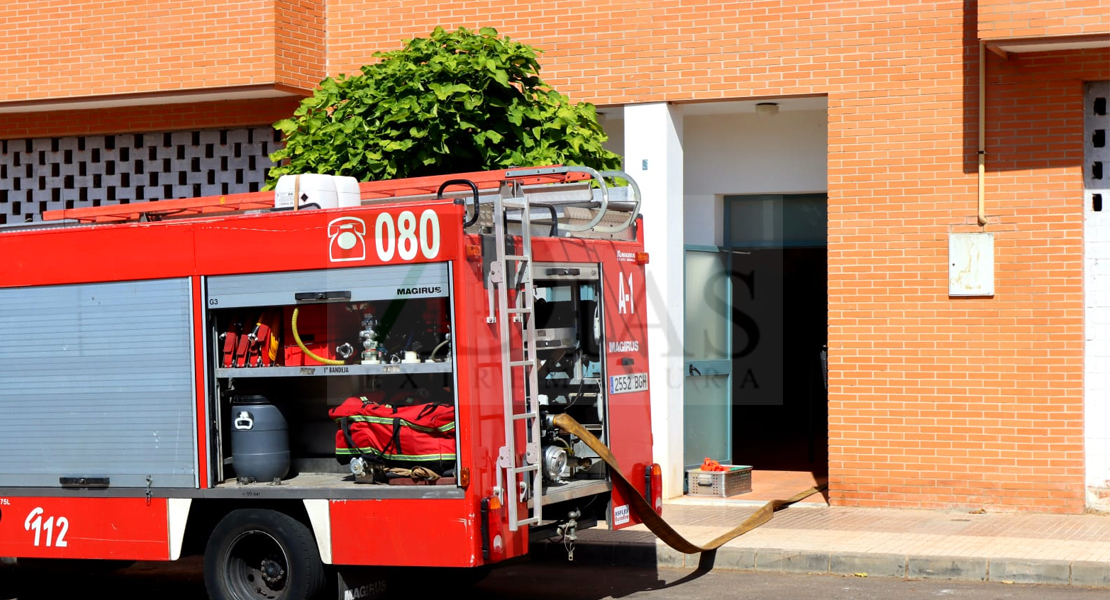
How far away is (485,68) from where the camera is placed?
36.6 feet

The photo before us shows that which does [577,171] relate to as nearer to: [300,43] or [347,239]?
[347,239]

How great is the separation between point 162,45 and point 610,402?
7530 millimetres

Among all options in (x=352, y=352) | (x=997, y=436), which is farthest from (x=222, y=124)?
(x=997, y=436)

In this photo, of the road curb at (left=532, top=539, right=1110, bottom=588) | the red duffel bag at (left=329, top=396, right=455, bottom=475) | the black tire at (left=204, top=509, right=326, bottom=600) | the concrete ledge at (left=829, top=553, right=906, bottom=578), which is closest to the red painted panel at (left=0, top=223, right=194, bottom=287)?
the red duffel bag at (left=329, top=396, right=455, bottom=475)

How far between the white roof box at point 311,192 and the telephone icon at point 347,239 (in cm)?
76

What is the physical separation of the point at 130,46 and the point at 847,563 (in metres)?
8.84

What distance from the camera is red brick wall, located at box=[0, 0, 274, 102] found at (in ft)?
44.7

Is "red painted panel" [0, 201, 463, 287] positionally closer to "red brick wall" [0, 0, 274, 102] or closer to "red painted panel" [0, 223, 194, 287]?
"red painted panel" [0, 223, 194, 287]

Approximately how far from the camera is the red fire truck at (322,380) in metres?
7.51

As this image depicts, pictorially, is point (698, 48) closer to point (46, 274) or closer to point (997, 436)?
point (997, 436)

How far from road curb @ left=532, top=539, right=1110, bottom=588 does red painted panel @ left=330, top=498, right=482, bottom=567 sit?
3308 mm

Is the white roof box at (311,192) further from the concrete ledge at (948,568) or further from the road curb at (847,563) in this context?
the concrete ledge at (948,568)

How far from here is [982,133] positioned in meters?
11.8

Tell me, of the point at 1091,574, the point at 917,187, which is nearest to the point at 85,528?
the point at 1091,574
